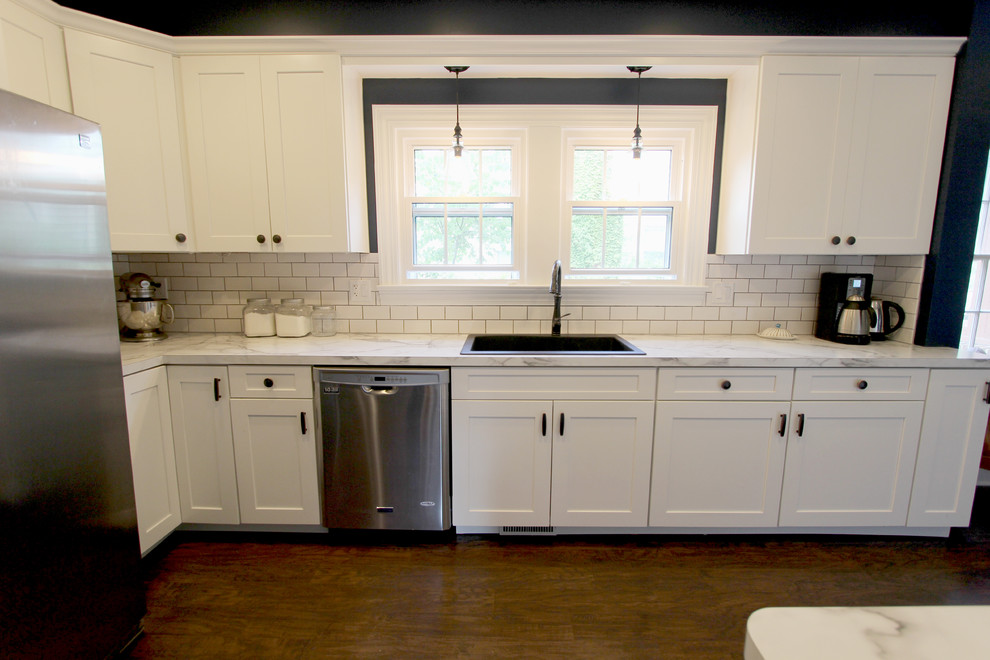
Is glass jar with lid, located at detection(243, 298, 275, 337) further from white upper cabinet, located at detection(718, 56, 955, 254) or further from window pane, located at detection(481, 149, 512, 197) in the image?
white upper cabinet, located at detection(718, 56, 955, 254)

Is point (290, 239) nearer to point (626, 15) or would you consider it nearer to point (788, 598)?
point (626, 15)

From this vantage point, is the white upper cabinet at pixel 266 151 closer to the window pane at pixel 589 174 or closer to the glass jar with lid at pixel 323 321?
the glass jar with lid at pixel 323 321

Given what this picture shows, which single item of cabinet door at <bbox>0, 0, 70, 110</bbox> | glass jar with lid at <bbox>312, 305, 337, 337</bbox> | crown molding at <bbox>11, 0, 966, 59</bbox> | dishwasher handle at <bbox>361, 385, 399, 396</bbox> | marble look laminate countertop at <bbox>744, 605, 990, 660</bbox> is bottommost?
dishwasher handle at <bbox>361, 385, 399, 396</bbox>

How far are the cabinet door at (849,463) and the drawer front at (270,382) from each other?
225 cm

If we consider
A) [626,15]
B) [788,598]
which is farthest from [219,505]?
[626,15]

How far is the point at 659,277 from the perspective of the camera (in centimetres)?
262

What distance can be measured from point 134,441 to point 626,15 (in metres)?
3.02

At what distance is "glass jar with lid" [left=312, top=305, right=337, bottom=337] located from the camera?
7.84 feet

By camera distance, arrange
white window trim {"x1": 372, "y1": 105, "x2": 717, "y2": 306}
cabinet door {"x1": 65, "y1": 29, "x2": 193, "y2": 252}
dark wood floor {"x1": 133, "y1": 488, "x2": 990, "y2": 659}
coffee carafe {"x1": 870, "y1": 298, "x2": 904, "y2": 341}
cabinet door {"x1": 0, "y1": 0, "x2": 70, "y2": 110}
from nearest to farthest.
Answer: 1. dark wood floor {"x1": 133, "y1": 488, "x2": 990, "y2": 659}
2. cabinet door {"x1": 0, "y1": 0, "x2": 70, "y2": 110}
3. cabinet door {"x1": 65, "y1": 29, "x2": 193, "y2": 252}
4. coffee carafe {"x1": 870, "y1": 298, "x2": 904, "y2": 341}
5. white window trim {"x1": 372, "y1": 105, "x2": 717, "y2": 306}

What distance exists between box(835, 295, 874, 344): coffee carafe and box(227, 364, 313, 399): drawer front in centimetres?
269

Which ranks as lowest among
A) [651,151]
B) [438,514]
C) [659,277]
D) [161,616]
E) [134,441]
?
[161,616]

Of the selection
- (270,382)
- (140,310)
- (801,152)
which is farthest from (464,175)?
(140,310)

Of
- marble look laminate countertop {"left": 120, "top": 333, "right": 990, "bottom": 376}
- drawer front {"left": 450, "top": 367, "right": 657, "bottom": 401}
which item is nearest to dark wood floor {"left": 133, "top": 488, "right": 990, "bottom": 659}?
drawer front {"left": 450, "top": 367, "right": 657, "bottom": 401}

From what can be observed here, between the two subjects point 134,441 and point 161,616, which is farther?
point 134,441
